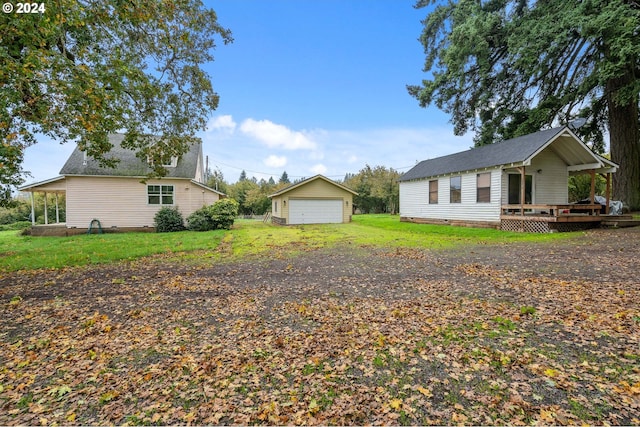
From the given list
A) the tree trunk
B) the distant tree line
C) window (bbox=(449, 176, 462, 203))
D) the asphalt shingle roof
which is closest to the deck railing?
the asphalt shingle roof

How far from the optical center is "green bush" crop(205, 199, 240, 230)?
18.5 meters

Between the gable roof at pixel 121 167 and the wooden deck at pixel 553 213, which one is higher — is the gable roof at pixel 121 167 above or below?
above

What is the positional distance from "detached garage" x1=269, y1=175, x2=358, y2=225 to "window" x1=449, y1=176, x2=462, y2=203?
24.9 feet

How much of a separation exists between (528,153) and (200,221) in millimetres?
17195

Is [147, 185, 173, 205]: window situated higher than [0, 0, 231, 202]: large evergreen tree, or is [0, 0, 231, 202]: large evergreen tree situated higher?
[0, 0, 231, 202]: large evergreen tree

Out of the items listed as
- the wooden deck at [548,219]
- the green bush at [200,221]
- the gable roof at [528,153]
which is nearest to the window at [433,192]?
the gable roof at [528,153]

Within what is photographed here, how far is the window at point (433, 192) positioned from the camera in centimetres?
1870

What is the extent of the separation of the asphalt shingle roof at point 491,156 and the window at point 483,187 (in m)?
0.54

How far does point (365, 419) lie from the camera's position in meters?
2.32

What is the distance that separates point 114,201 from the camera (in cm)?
1769

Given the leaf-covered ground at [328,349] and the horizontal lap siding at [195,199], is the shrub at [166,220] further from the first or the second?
the leaf-covered ground at [328,349]

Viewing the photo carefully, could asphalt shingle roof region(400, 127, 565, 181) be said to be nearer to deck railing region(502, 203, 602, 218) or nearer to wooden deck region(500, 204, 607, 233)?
deck railing region(502, 203, 602, 218)

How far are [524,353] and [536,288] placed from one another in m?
2.75

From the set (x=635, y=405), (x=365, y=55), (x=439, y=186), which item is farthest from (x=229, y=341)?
(x=365, y=55)
